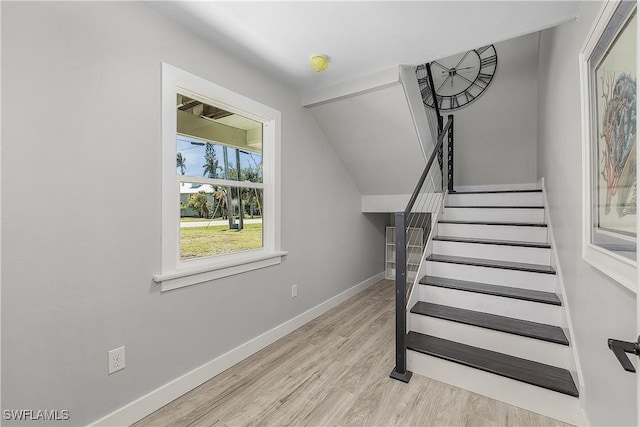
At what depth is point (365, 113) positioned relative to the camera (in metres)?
2.66

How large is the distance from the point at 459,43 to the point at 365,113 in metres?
0.92

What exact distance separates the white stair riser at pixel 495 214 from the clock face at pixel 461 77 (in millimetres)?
1465

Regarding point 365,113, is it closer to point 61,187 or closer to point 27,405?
point 61,187

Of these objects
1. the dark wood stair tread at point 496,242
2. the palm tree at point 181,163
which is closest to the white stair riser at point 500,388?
the dark wood stair tread at point 496,242

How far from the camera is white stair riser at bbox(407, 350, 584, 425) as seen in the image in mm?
1511

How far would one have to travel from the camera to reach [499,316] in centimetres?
203

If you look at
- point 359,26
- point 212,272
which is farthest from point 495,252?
point 212,272

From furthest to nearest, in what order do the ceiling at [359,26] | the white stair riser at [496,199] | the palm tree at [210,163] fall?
the white stair riser at [496,199] < the palm tree at [210,163] < the ceiling at [359,26]

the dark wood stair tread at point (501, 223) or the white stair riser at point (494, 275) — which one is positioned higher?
the dark wood stair tread at point (501, 223)

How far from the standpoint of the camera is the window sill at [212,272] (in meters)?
1.70

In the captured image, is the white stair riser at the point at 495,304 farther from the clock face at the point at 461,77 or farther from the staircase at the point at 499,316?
the clock face at the point at 461,77

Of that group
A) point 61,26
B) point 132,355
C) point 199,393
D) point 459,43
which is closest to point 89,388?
point 132,355

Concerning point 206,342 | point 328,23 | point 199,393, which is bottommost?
point 199,393
